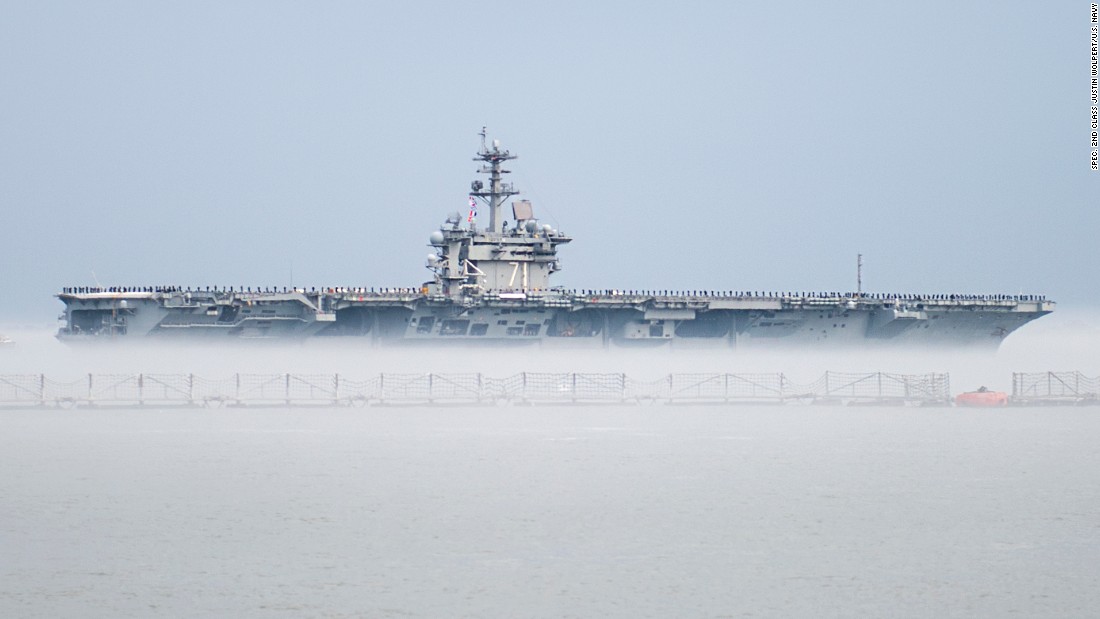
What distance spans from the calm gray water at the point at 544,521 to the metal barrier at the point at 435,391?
2595 mm

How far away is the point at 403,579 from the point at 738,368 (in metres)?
23.2

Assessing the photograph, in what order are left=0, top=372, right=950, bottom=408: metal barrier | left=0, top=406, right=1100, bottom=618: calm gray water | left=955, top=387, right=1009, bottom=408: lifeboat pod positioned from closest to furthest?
left=0, top=406, right=1100, bottom=618: calm gray water < left=0, top=372, right=950, bottom=408: metal barrier < left=955, top=387, right=1009, bottom=408: lifeboat pod

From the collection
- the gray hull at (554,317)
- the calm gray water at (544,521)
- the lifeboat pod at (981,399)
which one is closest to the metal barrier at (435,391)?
the lifeboat pod at (981,399)

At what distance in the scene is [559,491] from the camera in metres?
16.2

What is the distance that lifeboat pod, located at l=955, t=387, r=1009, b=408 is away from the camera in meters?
27.7

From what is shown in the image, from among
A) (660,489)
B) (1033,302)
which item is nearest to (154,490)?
(660,489)

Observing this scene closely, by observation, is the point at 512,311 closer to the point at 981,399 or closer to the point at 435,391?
the point at 435,391

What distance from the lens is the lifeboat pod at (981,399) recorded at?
27.7 meters

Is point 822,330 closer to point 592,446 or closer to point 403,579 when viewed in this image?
point 592,446

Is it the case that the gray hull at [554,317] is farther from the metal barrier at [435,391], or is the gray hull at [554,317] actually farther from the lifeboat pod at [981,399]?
the lifeboat pod at [981,399]

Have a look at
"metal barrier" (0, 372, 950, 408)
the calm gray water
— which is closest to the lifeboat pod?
"metal barrier" (0, 372, 950, 408)

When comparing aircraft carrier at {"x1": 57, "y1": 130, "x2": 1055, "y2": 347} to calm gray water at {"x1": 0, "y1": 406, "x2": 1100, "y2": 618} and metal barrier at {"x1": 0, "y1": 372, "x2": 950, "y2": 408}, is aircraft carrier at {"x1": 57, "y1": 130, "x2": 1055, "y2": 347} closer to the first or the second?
metal barrier at {"x1": 0, "y1": 372, "x2": 950, "y2": 408}

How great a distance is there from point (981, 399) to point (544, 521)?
1656 cm

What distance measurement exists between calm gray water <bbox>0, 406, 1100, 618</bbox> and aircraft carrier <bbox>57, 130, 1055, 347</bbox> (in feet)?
28.0
